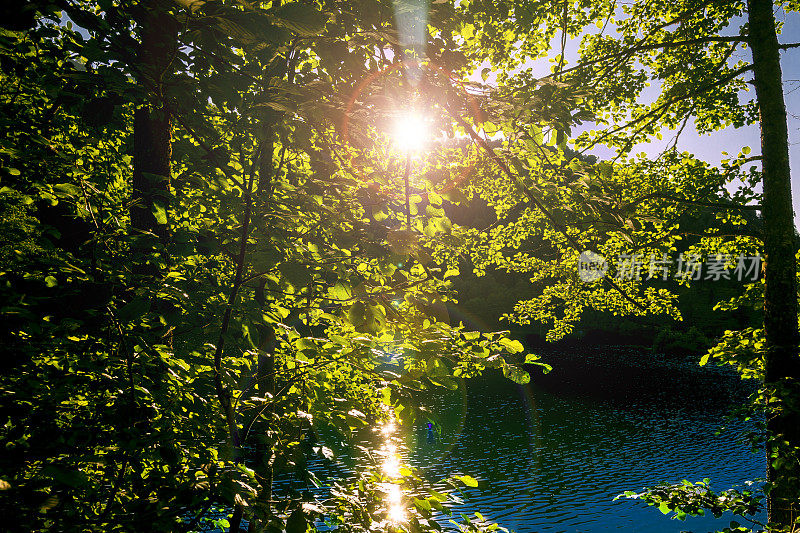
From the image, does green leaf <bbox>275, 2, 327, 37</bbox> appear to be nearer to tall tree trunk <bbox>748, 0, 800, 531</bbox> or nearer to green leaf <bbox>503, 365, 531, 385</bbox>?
green leaf <bbox>503, 365, 531, 385</bbox>

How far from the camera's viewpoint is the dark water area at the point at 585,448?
1574 cm

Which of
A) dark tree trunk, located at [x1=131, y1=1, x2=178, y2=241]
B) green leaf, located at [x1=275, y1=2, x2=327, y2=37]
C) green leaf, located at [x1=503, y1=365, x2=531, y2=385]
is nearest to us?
green leaf, located at [x1=275, y1=2, x2=327, y2=37]

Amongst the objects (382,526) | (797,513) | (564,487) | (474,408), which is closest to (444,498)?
(382,526)

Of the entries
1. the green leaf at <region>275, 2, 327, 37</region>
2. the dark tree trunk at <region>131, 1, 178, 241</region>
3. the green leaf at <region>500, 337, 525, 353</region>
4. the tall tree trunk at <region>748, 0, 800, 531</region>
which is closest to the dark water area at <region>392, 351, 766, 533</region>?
the tall tree trunk at <region>748, 0, 800, 531</region>

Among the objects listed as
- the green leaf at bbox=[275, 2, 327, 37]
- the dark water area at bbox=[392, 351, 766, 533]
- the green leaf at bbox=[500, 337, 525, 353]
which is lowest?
the dark water area at bbox=[392, 351, 766, 533]

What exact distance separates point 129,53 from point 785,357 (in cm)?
832

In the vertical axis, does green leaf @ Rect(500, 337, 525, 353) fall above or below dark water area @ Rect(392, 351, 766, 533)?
above

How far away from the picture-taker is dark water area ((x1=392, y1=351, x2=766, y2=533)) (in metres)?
15.7

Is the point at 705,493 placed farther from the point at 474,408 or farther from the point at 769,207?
the point at 474,408

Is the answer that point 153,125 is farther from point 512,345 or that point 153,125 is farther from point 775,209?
point 775,209

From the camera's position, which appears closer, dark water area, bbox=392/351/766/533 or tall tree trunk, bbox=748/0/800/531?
tall tree trunk, bbox=748/0/800/531

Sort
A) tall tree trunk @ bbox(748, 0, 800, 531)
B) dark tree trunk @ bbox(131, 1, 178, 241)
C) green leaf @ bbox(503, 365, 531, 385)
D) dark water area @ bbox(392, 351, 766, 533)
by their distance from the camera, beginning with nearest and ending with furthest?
1. green leaf @ bbox(503, 365, 531, 385)
2. dark tree trunk @ bbox(131, 1, 178, 241)
3. tall tree trunk @ bbox(748, 0, 800, 531)
4. dark water area @ bbox(392, 351, 766, 533)

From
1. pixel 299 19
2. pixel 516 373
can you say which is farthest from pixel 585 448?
pixel 299 19

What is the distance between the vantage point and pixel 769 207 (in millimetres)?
→ 6492
